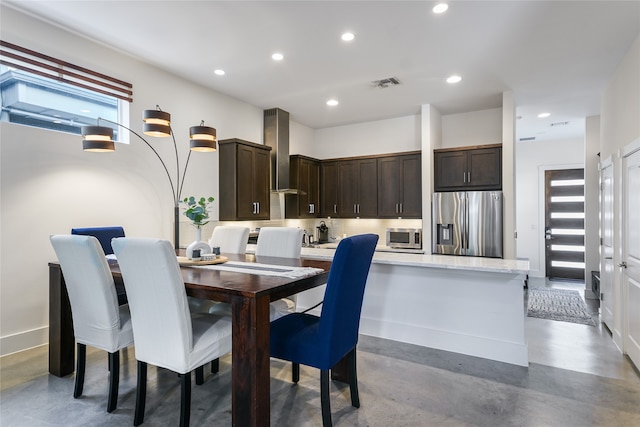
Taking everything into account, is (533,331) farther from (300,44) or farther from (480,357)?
(300,44)

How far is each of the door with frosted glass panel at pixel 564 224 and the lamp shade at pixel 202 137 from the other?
6797 millimetres

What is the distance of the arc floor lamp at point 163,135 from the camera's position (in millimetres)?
2784

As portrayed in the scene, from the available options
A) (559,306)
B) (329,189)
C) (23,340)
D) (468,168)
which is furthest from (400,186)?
(23,340)

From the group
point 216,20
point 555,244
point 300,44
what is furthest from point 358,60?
point 555,244

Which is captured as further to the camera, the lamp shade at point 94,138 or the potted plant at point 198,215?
the lamp shade at point 94,138

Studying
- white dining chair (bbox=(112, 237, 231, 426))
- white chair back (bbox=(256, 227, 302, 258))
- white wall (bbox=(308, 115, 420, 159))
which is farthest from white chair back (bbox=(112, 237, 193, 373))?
white wall (bbox=(308, 115, 420, 159))

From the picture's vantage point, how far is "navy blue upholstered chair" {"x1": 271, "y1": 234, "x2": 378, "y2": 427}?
184cm

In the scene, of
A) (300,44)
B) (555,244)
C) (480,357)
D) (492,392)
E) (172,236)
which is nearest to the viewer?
(492,392)

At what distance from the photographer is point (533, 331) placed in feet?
12.4

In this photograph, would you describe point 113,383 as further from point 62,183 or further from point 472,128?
point 472,128

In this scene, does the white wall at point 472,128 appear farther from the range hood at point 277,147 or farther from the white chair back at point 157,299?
the white chair back at point 157,299

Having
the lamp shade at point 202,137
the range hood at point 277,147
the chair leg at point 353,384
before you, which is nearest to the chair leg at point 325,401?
the chair leg at point 353,384

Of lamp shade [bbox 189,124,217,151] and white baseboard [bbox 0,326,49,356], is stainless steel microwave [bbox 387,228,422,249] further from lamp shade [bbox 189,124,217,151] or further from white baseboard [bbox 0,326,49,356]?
white baseboard [bbox 0,326,49,356]

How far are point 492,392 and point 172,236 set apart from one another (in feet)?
12.1
